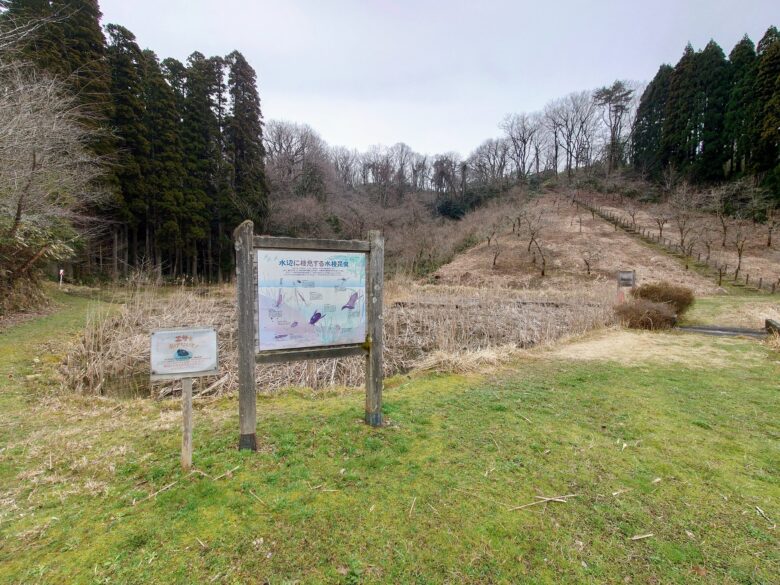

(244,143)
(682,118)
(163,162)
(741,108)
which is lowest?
(163,162)

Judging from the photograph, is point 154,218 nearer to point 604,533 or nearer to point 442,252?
point 442,252

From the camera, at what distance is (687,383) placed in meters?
4.81

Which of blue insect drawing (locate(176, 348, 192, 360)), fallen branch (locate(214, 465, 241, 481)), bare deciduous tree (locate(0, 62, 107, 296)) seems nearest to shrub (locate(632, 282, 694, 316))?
fallen branch (locate(214, 465, 241, 481))

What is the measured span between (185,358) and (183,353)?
0.12 ft

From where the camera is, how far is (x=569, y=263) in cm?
2456

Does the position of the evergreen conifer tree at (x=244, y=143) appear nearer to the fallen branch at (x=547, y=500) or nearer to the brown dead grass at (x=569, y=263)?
the brown dead grass at (x=569, y=263)

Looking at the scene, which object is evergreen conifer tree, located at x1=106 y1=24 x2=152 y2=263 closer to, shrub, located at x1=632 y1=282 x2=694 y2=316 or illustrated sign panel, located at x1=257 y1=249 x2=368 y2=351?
illustrated sign panel, located at x1=257 y1=249 x2=368 y2=351

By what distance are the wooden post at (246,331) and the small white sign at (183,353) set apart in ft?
0.71

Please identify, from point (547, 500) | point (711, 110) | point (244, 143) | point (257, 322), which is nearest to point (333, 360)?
point (257, 322)

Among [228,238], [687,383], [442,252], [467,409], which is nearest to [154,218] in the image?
[228,238]

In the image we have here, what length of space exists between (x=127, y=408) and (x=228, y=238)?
21.9 metres

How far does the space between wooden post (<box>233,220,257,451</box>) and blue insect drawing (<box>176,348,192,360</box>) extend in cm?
35

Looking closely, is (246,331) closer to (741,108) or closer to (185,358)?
(185,358)

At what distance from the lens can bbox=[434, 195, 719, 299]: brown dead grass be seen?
2062 cm
